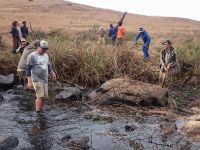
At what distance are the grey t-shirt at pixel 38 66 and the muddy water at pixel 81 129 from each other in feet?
3.12

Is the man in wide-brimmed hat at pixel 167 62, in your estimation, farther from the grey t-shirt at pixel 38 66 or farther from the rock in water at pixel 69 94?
the grey t-shirt at pixel 38 66

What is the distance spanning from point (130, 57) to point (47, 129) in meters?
6.13

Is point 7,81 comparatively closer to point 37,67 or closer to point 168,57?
point 37,67

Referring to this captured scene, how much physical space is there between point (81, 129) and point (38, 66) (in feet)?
5.83

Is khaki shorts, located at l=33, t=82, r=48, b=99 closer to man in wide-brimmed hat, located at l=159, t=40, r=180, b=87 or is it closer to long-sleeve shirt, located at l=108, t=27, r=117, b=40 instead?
man in wide-brimmed hat, located at l=159, t=40, r=180, b=87

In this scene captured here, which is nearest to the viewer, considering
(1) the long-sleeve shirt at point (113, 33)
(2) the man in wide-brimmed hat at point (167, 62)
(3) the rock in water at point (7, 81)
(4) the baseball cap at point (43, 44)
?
(4) the baseball cap at point (43, 44)

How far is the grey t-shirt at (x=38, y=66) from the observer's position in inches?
395

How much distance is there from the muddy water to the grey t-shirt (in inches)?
37.4

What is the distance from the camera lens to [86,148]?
8.07 metres


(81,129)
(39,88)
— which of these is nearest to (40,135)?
(81,129)

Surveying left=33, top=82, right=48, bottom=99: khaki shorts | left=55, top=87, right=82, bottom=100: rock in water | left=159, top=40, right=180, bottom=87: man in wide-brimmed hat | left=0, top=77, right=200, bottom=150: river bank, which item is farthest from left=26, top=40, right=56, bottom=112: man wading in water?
left=159, top=40, right=180, bottom=87: man in wide-brimmed hat

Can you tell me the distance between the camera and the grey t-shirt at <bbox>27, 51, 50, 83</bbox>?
10030 millimetres

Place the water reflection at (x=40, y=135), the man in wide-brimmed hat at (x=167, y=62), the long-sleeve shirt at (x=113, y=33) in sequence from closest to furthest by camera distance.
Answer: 1. the water reflection at (x=40, y=135)
2. the man in wide-brimmed hat at (x=167, y=62)
3. the long-sleeve shirt at (x=113, y=33)

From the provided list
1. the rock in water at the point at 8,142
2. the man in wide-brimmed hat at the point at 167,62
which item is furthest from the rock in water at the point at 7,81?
the rock in water at the point at 8,142
